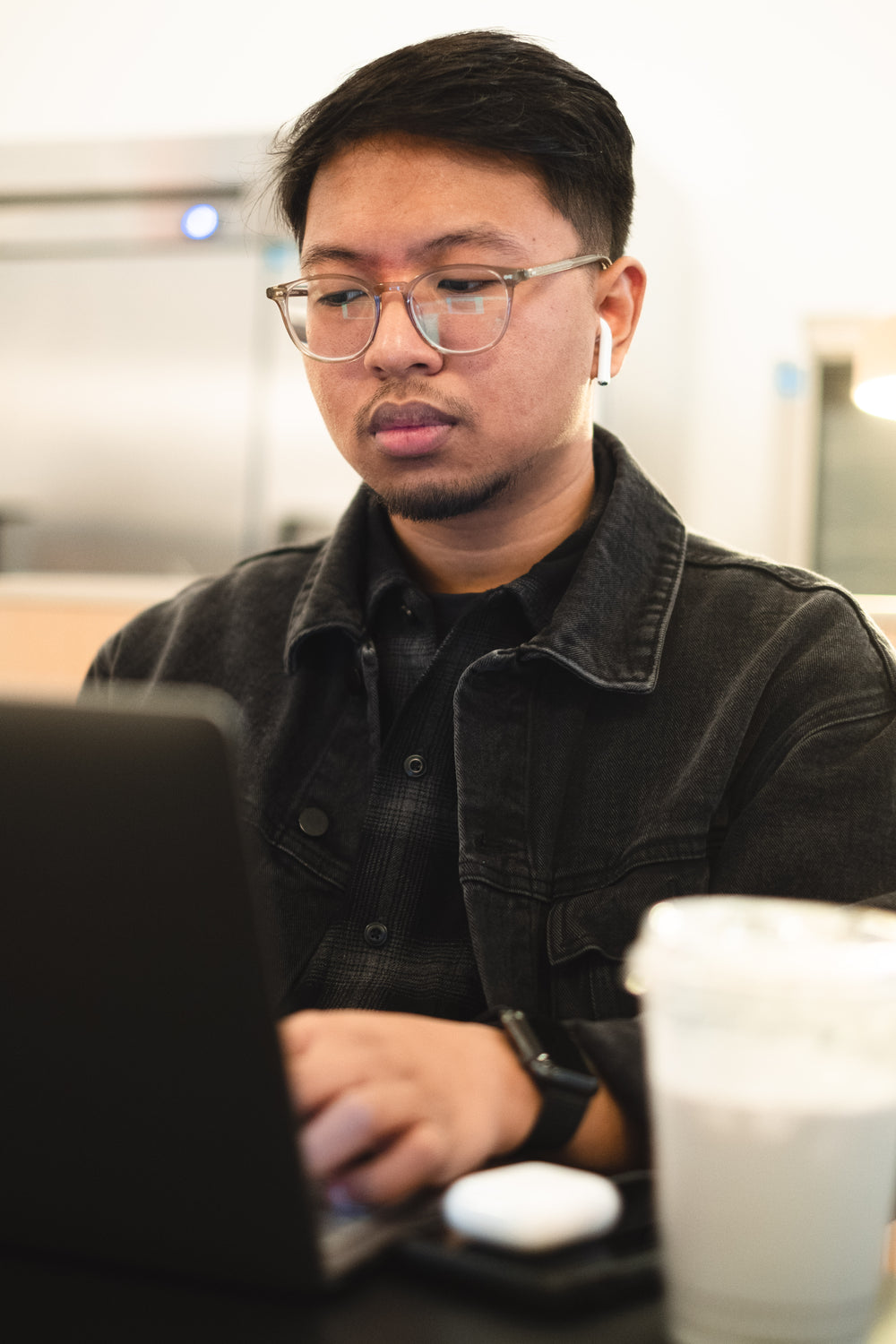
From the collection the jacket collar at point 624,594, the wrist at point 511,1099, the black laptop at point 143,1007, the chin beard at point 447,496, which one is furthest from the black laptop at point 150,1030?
the chin beard at point 447,496

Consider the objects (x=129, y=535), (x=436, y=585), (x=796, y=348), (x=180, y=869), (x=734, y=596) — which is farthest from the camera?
(x=129, y=535)

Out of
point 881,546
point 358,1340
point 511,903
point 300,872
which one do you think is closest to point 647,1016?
point 358,1340

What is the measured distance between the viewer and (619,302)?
1.27 meters

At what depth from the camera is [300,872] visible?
111 cm

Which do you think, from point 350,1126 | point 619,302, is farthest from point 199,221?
point 350,1126

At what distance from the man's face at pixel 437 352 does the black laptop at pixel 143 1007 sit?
696 mm

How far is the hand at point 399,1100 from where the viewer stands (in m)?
0.53

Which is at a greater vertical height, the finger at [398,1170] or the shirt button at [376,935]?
the finger at [398,1170]

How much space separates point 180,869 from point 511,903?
61cm

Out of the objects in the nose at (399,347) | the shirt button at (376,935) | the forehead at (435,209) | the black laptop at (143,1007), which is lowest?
the shirt button at (376,935)

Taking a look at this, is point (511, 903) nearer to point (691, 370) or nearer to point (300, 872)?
point (300, 872)

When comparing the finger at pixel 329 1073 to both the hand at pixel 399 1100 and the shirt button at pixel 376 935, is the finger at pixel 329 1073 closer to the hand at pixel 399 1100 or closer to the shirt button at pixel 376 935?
Result: the hand at pixel 399 1100

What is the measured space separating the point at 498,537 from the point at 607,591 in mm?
158

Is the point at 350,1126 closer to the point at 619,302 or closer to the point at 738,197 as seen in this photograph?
the point at 619,302
